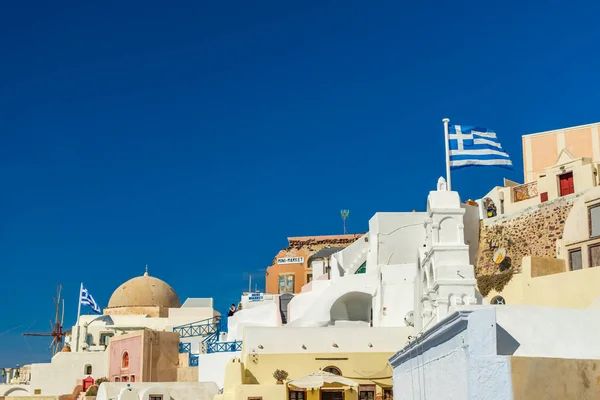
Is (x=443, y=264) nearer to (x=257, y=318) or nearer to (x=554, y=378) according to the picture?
(x=554, y=378)

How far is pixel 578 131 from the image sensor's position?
111ft

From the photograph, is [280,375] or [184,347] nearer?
[280,375]

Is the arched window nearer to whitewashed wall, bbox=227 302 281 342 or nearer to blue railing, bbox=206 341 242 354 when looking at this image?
blue railing, bbox=206 341 242 354

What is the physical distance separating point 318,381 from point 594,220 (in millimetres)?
12011

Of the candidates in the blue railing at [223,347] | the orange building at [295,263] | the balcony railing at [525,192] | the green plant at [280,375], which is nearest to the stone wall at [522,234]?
the balcony railing at [525,192]

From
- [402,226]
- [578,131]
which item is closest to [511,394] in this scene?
[402,226]

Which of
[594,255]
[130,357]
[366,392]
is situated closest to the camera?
[366,392]

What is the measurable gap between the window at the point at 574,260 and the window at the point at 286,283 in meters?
25.1

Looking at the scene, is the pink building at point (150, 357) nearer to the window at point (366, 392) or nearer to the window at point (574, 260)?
the window at point (366, 392)

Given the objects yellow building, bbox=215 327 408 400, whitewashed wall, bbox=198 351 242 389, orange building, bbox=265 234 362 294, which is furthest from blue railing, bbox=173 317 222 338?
yellow building, bbox=215 327 408 400

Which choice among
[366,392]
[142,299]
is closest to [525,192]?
[366,392]

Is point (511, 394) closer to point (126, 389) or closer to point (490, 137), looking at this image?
point (490, 137)

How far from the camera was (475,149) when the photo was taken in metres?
22.1

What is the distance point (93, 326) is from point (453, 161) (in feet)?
110
